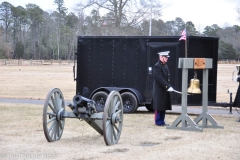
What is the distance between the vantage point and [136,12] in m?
37.8

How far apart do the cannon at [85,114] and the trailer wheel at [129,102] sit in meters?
5.14

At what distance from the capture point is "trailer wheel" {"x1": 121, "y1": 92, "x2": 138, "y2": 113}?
15047mm

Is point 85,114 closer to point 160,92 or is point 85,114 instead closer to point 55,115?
point 55,115

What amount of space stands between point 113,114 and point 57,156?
1515 millimetres

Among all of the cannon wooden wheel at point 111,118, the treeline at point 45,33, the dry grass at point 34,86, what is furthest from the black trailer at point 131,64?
the treeline at point 45,33

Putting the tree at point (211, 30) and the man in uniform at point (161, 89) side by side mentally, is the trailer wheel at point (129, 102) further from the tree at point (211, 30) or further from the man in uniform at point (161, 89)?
the tree at point (211, 30)

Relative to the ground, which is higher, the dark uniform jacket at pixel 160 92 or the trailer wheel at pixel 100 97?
the dark uniform jacket at pixel 160 92

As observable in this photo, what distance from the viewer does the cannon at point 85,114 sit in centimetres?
918

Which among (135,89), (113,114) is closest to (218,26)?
(135,89)

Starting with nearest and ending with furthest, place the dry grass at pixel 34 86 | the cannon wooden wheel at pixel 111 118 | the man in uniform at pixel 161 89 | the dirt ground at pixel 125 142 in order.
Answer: the dirt ground at pixel 125 142 < the cannon wooden wheel at pixel 111 118 < the man in uniform at pixel 161 89 < the dry grass at pixel 34 86

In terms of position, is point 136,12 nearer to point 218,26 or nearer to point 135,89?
point 135,89

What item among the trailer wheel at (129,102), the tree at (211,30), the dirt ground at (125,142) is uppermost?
the tree at (211,30)

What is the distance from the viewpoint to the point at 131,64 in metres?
15.3

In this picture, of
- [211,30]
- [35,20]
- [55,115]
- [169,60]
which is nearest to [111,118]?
[55,115]
